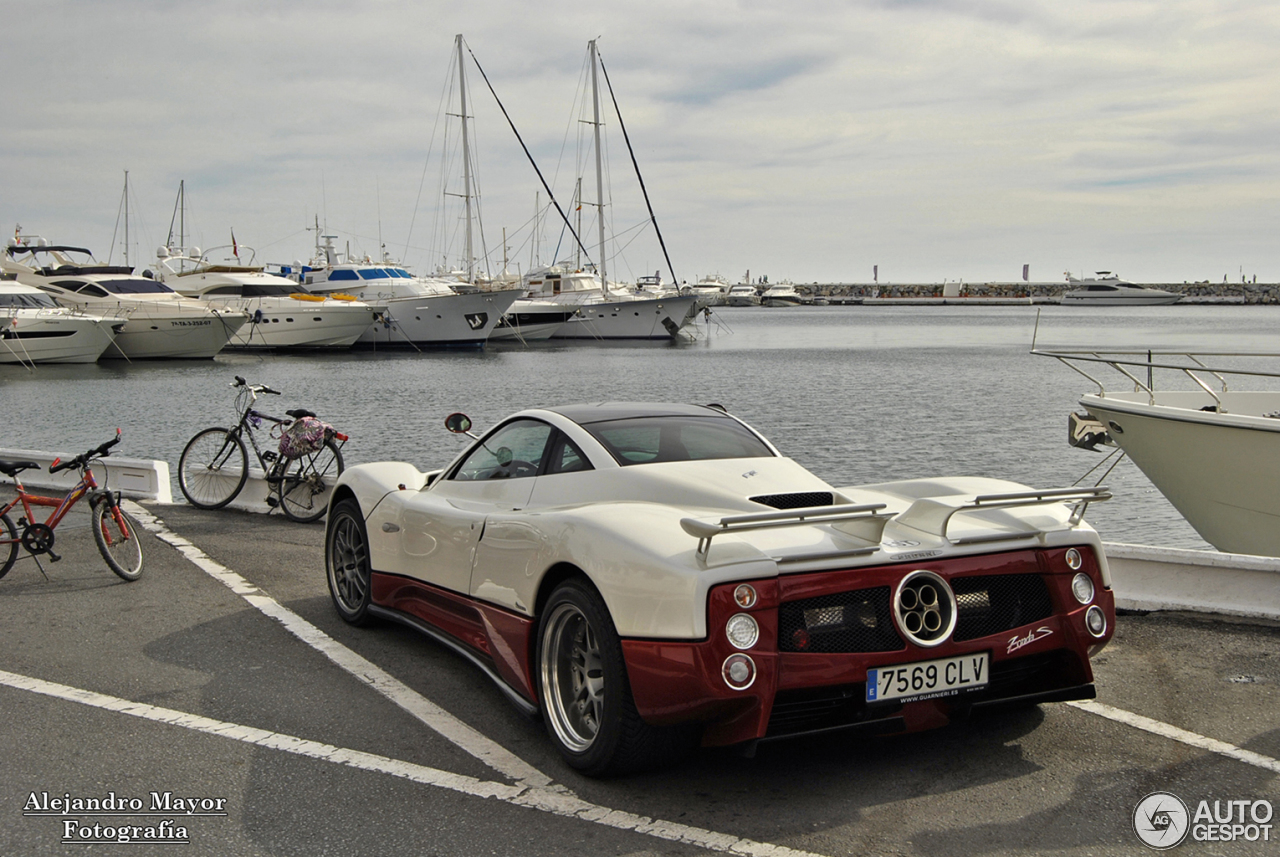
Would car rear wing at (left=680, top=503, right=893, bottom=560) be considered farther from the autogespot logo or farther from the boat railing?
the boat railing

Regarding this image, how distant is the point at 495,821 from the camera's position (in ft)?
12.3

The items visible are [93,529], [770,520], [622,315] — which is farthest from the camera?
[622,315]

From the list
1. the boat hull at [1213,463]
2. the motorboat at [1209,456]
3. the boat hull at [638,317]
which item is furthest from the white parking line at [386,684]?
the boat hull at [638,317]

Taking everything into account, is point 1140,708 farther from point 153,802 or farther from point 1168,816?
point 153,802

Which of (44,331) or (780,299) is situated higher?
(780,299)

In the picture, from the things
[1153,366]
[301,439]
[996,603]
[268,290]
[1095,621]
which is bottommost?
[1095,621]

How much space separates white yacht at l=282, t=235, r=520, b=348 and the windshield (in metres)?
51.6

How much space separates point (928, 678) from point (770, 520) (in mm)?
830

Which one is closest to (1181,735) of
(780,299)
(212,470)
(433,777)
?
(433,777)

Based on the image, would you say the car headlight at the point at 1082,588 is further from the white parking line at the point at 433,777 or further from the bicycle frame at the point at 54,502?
the bicycle frame at the point at 54,502

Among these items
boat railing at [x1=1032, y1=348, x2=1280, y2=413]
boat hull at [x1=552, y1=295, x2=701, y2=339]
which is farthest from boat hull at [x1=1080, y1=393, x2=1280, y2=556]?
boat hull at [x1=552, y1=295, x2=701, y2=339]

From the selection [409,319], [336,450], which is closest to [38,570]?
[336,450]

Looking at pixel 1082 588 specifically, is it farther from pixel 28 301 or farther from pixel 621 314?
pixel 621 314

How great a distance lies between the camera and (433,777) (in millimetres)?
4152
